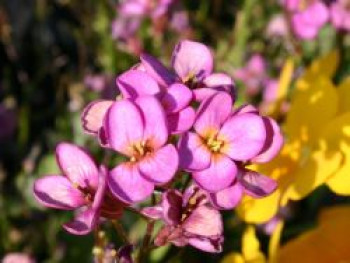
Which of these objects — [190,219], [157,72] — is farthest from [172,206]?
[157,72]

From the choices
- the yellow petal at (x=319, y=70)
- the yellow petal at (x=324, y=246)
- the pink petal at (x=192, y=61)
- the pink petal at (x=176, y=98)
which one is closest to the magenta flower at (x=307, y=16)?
the yellow petal at (x=319, y=70)

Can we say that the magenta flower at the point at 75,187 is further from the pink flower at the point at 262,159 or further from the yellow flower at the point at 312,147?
the yellow flower at the point at 312,147

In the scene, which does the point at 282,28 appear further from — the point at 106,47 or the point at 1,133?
the point at 1,133

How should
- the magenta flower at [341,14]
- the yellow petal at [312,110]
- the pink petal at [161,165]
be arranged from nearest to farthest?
the pink petal at [161,165]
the yellow petal at [312,110]
the magenta flower at [341,14]

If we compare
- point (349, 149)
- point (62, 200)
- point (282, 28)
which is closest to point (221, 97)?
point (62, 200)

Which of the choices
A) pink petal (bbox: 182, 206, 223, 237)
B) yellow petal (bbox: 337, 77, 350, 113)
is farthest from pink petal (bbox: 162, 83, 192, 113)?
yellow petal (bbox: 337, 77, 350, 113)

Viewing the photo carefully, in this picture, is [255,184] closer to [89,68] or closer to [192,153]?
[192,153]
